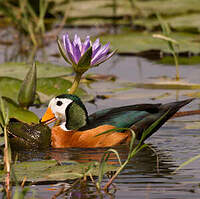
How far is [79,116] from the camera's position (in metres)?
5.62

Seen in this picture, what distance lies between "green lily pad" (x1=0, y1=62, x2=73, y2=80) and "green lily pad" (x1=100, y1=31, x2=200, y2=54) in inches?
85.6

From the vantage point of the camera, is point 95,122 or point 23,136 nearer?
point 23,136

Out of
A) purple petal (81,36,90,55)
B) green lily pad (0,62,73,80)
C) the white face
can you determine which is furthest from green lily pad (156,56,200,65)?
purple petal (81,36,90,55)

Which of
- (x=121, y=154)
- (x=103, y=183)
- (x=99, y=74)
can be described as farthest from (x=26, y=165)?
(x=99, y=74)

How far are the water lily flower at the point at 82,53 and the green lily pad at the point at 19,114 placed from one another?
987mm

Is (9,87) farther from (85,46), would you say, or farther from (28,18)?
Result: (28,18)

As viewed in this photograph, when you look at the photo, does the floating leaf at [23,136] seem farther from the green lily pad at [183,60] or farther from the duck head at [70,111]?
the green lily pad at [183,60]

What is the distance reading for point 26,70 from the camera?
721cm

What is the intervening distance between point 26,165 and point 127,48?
17.1ft

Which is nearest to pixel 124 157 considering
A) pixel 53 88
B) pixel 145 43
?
pixel 53 88

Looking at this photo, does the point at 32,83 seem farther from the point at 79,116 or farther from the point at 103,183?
the point at 103,183

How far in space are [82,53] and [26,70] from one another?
86.9 inches

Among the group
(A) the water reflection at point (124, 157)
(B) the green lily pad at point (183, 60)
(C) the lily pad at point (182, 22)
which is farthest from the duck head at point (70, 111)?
(C) the lily pad at point (182, 22)

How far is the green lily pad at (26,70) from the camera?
7039mm
